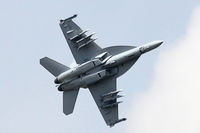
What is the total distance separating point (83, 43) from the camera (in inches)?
2456

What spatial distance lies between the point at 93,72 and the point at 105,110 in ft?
13.2

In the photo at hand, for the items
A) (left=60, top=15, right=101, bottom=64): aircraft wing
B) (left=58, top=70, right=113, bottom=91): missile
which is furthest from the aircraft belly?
(left=60, top=15, right=101, bottom=64): aircraft wing

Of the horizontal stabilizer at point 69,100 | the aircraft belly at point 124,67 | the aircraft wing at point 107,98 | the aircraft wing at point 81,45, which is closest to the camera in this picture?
the aircraft belly at point 124,67

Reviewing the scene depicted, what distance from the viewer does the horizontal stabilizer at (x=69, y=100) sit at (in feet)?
203

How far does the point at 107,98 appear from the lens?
6259 cm

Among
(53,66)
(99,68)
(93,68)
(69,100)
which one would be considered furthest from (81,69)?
(69,100)

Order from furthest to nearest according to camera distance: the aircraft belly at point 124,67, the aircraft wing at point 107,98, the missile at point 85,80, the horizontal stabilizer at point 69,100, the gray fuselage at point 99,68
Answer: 1. the aircraft wing at point 107,98
2. the horizontal stabilizer at point 69,100
3. the aircraft belly at point 124,67
4. the missile at point 85,80
5. the gray fuselage at point 99,68

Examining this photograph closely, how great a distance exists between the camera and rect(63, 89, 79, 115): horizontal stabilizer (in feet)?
203

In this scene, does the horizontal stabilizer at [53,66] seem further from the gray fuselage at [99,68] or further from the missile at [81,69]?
the missile at [81,69]

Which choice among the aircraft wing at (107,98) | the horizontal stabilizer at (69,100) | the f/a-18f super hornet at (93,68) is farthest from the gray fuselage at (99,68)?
the aircraft wing at (107,98)

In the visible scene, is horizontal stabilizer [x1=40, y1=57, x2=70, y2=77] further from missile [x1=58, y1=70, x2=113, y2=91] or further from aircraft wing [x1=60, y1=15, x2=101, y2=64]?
aircraft wing [x1=60, y1=15, x2=101, y2=64]

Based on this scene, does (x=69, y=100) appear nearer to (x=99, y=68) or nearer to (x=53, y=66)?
(x=53, y=66)

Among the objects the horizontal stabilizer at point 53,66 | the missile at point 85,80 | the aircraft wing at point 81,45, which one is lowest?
the missile at point 85,80

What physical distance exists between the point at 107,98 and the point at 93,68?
11.4 feet
